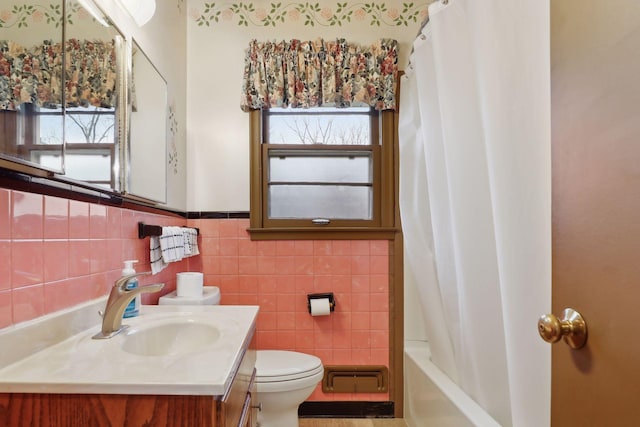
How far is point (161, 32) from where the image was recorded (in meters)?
1.73

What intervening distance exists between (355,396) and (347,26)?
7.11 feet

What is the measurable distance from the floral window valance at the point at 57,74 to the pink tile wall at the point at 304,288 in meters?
1.01

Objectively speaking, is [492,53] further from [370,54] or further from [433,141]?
[370,54]

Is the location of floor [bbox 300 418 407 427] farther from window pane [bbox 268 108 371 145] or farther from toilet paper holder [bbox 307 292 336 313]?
window pane [bbox 268 108 371 145]

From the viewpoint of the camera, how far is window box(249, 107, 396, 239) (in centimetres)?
214

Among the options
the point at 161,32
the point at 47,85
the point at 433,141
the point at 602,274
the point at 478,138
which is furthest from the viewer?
the point at 161,32

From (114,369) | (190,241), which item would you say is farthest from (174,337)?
(190,241)

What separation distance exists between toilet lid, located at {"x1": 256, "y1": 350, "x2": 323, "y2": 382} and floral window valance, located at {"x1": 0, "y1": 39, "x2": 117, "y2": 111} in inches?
49.2

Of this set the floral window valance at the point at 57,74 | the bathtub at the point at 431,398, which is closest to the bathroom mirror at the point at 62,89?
the floral window valance at the point at 57,74

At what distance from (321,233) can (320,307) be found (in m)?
0.42

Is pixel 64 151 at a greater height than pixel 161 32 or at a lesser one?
lesser

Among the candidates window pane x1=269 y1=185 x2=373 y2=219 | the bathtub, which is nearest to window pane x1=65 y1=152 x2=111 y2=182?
window pane x1=269 y1=185 x2=373 y2=219

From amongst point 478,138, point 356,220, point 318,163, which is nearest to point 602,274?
point 478,138

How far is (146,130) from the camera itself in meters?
1.53
